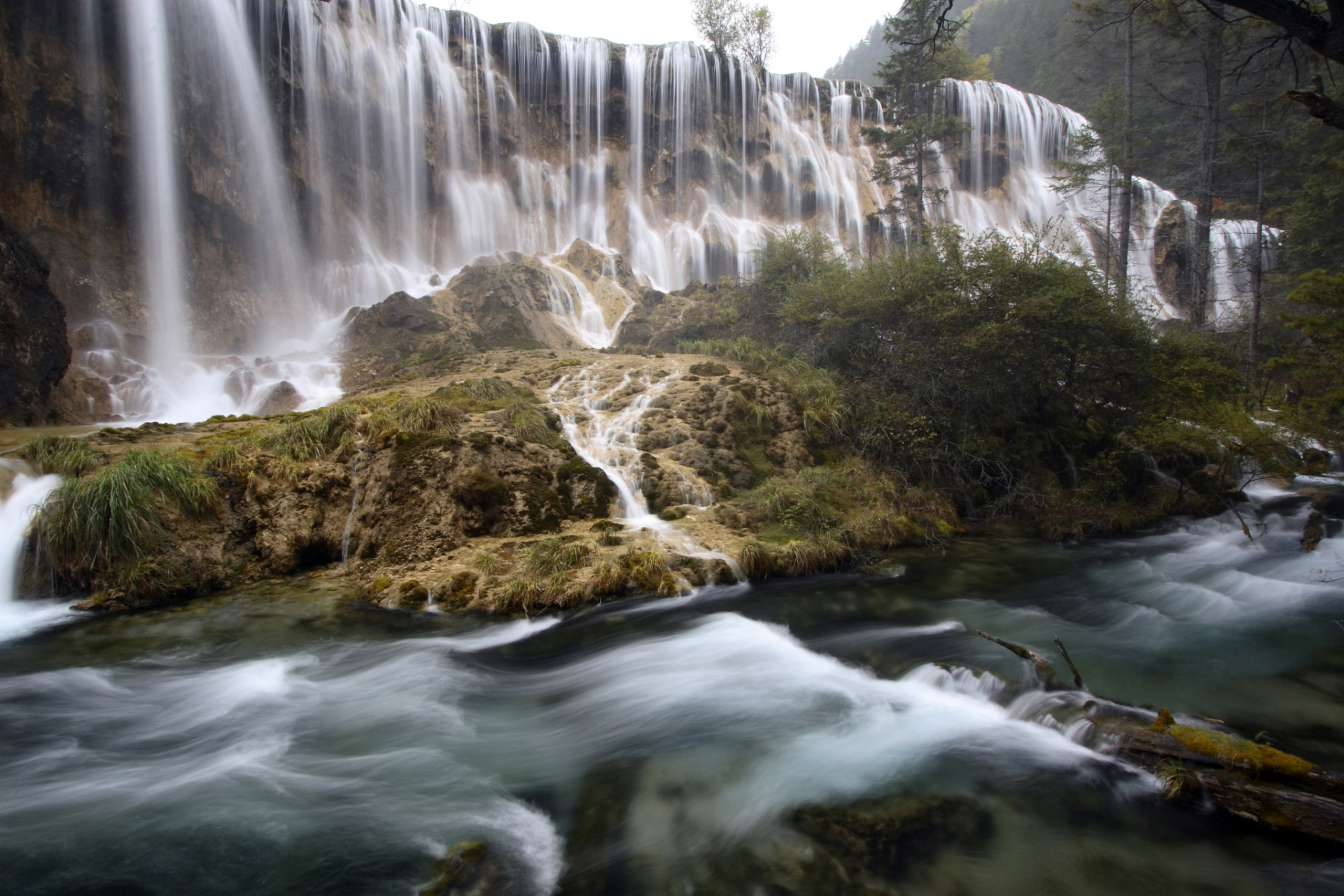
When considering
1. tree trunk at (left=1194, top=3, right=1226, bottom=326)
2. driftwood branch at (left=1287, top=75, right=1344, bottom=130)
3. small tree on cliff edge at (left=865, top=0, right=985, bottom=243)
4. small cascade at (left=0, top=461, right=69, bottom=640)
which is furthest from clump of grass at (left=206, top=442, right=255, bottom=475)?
tree trunk at (left=1194, top=3, right=1226, bottom=326)

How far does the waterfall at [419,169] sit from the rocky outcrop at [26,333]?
338 cm

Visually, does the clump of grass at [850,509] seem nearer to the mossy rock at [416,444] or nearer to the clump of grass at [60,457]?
the mossy rock at [416,444]

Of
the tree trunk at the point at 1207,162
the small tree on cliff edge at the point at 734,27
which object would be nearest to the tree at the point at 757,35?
the small tree on cliff edge at the point at 734,27

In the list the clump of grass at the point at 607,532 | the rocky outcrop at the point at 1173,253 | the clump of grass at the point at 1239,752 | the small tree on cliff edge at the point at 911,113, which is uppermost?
the small tree on cliff edge at the point at 911,113

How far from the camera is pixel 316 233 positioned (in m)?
22.4

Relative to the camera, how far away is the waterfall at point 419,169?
1739 cm

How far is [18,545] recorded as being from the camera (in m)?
6.63

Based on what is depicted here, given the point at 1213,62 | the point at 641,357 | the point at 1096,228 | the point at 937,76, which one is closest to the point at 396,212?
the point at 641,357

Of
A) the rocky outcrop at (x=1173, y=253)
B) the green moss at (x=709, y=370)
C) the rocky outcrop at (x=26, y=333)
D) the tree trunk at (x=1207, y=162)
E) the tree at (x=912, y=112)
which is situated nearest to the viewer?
the rocky outcrop at (x=26, y=333)

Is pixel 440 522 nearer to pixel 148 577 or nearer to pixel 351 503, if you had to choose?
pixel 351 503

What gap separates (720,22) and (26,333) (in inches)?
1415

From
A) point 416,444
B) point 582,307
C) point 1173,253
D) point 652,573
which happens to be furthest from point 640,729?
point 1173,253

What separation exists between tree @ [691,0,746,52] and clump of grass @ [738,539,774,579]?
116 feet

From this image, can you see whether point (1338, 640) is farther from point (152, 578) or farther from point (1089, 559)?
point (152, 578)
